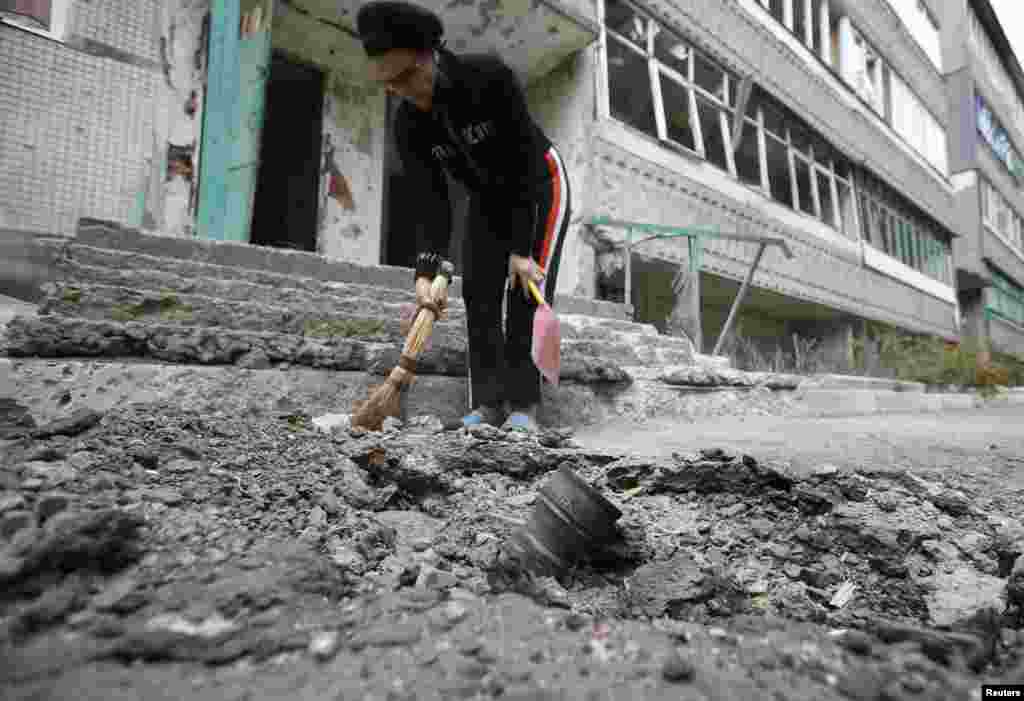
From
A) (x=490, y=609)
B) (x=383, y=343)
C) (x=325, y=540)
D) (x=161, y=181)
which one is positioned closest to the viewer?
(x=490, y=609)

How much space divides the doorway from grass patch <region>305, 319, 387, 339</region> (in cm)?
346

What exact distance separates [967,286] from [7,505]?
75.6ft

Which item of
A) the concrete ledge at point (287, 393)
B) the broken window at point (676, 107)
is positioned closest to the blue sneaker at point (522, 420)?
the concrete ledge at point (287, 393)

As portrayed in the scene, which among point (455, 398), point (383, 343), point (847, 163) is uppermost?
point (847, 163)

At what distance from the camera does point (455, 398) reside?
2.46 meters

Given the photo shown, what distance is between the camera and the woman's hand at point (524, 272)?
2115mm

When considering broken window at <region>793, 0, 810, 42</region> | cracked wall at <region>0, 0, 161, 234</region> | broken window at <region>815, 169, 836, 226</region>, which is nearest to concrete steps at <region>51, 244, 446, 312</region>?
cracked wall at <region>0, 0, 161, 234</region>

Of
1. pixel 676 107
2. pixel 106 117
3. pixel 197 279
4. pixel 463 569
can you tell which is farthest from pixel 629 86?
pixel 463 569

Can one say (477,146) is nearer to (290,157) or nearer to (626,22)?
(290,157)

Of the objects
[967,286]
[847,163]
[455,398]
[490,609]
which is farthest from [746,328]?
[967,286]

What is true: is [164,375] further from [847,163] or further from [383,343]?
[847,163]

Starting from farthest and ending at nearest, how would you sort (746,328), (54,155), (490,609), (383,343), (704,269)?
(746,328), (704,269), (54,155), (383,343), (490,609)

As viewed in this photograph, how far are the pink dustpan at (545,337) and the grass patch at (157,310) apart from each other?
1.35m

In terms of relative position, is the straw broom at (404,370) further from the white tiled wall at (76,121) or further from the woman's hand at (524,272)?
the white tiled wall at (76,121)
